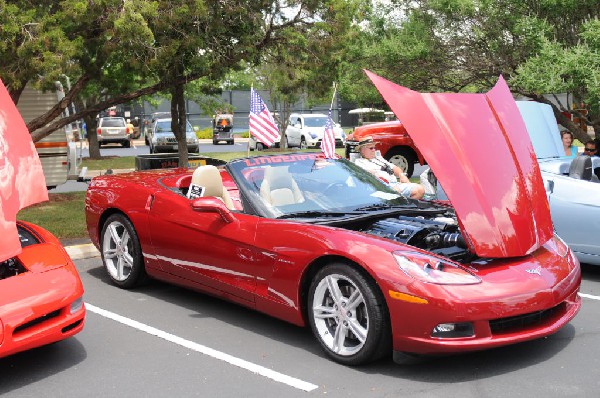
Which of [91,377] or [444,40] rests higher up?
[444,40]

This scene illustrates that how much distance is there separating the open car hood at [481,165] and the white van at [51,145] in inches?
399

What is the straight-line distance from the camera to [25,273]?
15.6ft

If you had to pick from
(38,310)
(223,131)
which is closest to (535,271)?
(38,310)

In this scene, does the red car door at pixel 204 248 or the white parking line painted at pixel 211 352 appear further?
the red car door at pixel 204 248

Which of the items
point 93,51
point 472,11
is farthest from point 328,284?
point 472,11

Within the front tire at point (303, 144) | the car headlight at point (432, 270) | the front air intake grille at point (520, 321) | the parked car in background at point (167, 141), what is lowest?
the front tire at point (303, 144)

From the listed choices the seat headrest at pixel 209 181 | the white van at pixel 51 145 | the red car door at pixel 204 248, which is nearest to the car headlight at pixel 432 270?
the red car door at pixel 204 248

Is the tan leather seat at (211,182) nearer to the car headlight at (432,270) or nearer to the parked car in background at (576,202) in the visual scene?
the car headlight at (432,270)

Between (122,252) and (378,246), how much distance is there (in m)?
3.10

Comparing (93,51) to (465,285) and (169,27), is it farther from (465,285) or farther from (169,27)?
(465,285)

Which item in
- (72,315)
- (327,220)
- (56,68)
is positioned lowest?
(72,315)

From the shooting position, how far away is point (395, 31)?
16.2 metres

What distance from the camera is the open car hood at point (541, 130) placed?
8008 millimetres

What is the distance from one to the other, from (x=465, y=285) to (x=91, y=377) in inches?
95.5
